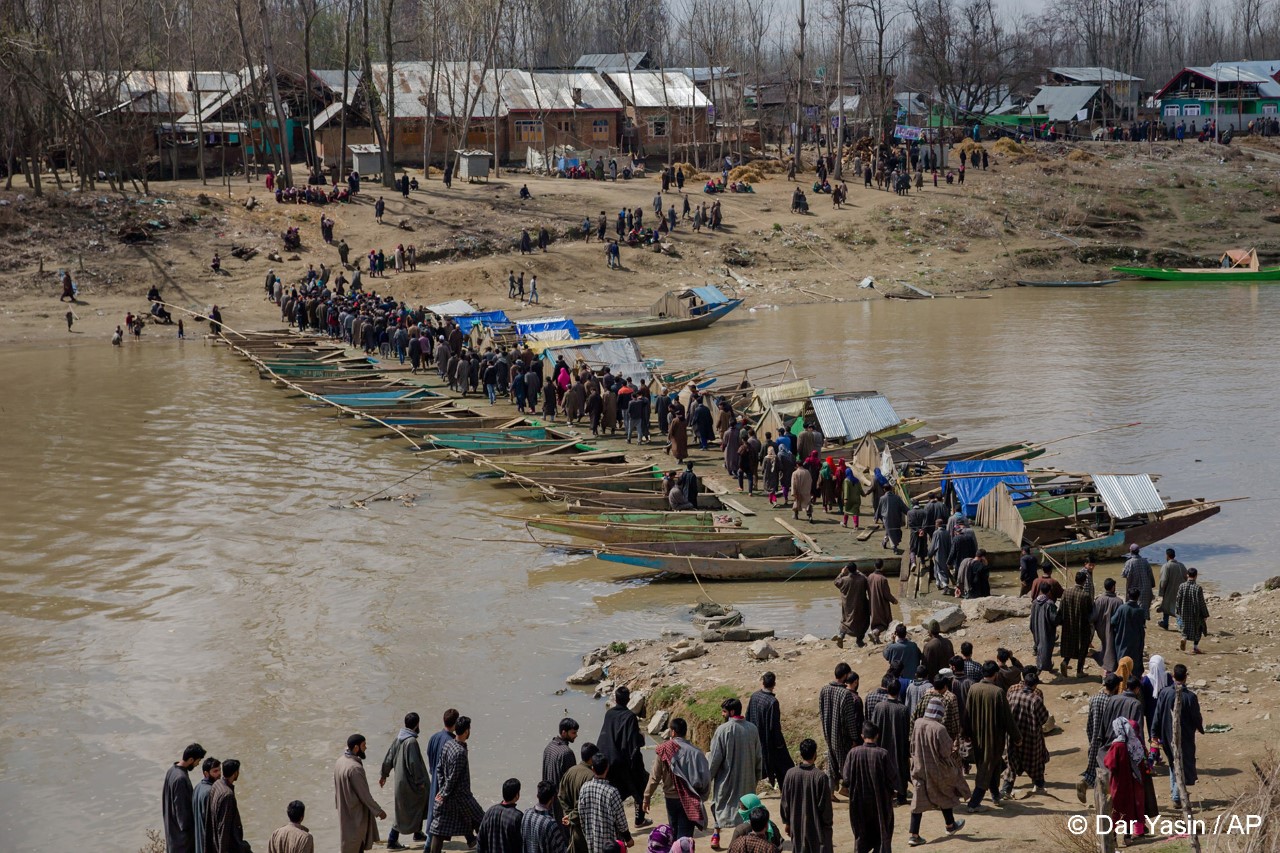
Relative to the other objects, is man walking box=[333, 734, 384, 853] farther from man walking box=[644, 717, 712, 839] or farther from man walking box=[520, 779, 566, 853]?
man walking box=[644, 717, 712, 839]

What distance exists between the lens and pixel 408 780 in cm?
947

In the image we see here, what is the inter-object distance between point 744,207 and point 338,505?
103 ft

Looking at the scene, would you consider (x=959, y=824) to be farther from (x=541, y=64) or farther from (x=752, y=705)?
(x=541, y=64)

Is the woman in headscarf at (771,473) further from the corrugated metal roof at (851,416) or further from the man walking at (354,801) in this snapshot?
the man walking at (354,801)

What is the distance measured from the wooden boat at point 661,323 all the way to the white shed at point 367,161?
54.9ft

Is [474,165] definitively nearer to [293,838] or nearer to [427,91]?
[427,91]

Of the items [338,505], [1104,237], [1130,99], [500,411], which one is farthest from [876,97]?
[338,505]

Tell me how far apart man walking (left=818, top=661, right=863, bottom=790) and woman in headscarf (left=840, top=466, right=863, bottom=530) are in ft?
27.9

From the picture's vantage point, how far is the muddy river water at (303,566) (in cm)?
1226

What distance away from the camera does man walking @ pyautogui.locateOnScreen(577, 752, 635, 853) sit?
8180 millimetres

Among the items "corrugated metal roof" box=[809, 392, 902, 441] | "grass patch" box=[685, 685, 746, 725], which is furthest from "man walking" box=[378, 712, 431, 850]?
"corrugated metal roof" box=[809, 392, 902, 441]

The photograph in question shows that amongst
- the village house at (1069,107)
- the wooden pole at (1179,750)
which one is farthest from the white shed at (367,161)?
the wooden pole at (1179,750)

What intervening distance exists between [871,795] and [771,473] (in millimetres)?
10845

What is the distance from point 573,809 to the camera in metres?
8.58
